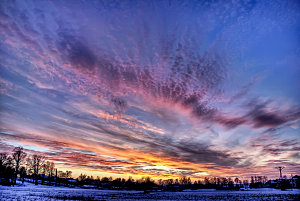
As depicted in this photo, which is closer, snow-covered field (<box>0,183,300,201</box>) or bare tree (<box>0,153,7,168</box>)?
snow-covered field (<box>0,183,300,201</box>)

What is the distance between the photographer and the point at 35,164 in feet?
466

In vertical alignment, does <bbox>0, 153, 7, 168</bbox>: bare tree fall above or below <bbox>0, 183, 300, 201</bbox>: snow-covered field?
above

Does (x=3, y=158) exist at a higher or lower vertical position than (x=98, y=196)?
higher

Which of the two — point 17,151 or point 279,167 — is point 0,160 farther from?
point 279,167

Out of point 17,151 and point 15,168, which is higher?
point 17,151

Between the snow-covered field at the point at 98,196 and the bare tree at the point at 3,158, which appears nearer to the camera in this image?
the snow-covered field at the point at 98,196

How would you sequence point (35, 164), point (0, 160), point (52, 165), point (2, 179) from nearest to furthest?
1. point (2, 179)
2. point (0, 160)
3. point (35, 164)
4. point (52, 165)

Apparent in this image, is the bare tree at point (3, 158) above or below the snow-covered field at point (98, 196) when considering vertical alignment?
above

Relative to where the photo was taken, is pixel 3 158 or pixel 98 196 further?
pixel 3 158

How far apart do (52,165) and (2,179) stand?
94338 mm

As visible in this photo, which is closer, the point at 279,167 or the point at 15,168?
the point at 15,168

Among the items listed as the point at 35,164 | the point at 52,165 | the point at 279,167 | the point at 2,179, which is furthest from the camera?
the point at 52,165

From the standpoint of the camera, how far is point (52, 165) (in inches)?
7328

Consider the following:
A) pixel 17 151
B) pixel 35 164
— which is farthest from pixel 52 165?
pixel 17 151
